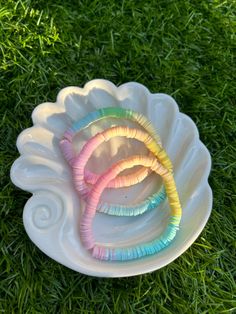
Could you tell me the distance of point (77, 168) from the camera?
3.84 feet

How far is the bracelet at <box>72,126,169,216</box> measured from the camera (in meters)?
1.17

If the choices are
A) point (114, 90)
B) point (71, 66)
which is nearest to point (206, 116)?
point (114, 90)

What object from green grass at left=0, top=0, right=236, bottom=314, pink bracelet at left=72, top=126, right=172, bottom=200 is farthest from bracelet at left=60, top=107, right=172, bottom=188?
green grass at left=0, top=0, right=236, bottom=314

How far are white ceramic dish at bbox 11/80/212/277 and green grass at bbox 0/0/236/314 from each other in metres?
0.09

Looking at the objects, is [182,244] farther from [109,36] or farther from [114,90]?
[109,36]

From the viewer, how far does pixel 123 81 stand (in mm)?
1427

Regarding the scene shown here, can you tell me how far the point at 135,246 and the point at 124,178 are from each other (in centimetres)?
15

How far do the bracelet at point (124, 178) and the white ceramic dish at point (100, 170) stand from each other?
3cm

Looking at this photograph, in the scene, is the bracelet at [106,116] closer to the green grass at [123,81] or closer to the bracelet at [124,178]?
the bracelet at [124,178]

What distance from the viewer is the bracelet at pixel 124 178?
1174 mm

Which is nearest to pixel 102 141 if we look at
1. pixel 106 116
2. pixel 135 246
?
pixel 106 116

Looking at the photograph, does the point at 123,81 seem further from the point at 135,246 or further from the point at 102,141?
the point at 135,246

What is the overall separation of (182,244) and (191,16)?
0.72 m

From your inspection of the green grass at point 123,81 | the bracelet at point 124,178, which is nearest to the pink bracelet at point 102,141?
the bracelet at point 124,178
